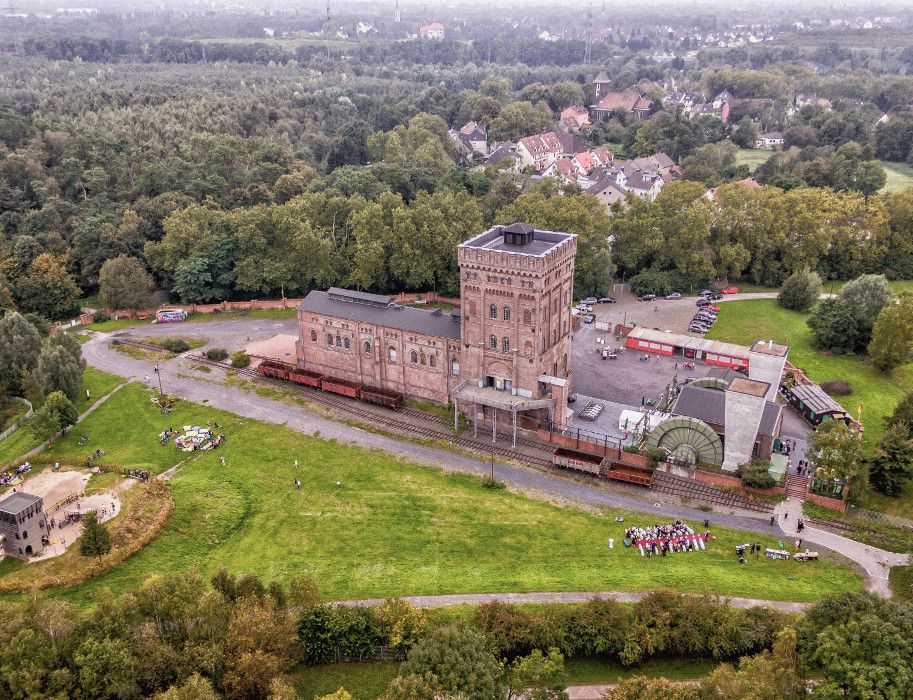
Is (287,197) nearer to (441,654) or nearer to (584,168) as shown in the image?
(584,168)

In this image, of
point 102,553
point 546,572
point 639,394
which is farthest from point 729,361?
point 102,553

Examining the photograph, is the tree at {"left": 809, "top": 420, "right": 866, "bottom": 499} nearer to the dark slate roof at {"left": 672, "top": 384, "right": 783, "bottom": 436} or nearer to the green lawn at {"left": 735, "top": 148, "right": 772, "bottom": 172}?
the dark slate roof at {"left": 672, "top": 384, "right": 783, "bottom": 436}

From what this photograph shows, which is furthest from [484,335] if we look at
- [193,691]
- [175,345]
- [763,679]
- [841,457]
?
[175,345]

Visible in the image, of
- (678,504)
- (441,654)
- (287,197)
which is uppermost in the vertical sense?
(287,197)

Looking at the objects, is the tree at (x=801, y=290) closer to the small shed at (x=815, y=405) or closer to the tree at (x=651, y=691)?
the small shed at (x=815, y=405)

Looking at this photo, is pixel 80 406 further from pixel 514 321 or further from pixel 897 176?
pixel 897 176

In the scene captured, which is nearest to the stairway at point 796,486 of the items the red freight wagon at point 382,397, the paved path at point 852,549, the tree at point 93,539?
the paved path at point 852,549
